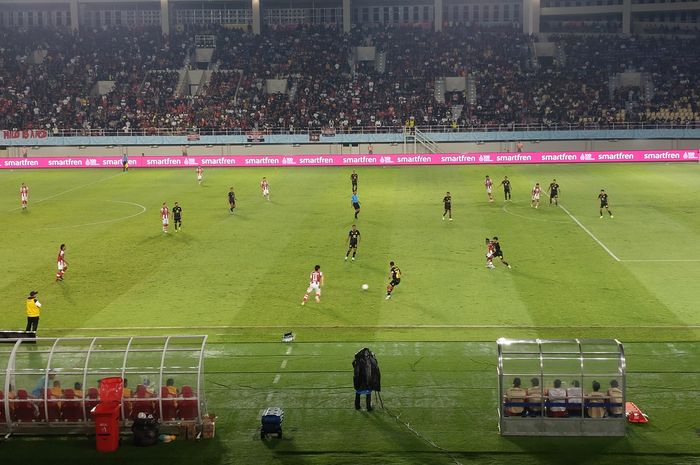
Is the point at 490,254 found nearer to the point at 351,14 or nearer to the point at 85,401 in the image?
the point at 85,401

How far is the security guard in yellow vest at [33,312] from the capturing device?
24.2 meters

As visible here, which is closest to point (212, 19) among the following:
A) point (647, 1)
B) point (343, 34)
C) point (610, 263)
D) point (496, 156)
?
point (343, 34)

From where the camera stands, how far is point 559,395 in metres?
16.8

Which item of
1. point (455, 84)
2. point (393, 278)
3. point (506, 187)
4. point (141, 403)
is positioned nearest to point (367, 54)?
point (455, 84)

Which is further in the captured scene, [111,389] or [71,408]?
[71,408]

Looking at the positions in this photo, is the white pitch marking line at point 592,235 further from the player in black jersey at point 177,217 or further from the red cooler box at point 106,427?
the red cooler box at point 106,427

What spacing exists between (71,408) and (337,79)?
7657cm

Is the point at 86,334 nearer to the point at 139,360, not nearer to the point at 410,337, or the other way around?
the point at 139,360

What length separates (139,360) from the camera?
19531 mm

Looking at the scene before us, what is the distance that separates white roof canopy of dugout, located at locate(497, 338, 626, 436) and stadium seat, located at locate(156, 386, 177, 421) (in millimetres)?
6796

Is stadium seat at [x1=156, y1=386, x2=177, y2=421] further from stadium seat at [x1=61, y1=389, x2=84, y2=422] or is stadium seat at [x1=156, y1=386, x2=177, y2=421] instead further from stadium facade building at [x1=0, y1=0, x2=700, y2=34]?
stadium facade building at [x1=0, y1=0, x2=700, y2=34]

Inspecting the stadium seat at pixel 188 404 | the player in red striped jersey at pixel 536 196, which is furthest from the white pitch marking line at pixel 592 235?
the stadium seat at pixel 188 404

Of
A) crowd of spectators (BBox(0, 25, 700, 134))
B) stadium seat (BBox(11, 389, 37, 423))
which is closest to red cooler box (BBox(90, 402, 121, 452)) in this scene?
stadium seat (BBox(11, 389, 37, 423))

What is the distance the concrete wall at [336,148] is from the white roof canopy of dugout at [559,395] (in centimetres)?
6291
